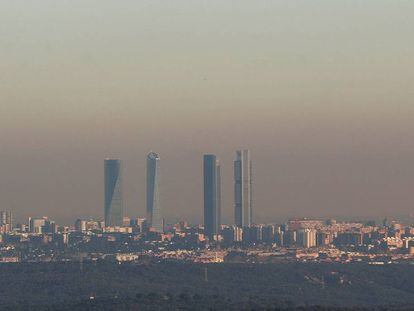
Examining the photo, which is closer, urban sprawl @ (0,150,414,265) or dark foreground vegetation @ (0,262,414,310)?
dark foreground vegetation @ (0,262,414,310)

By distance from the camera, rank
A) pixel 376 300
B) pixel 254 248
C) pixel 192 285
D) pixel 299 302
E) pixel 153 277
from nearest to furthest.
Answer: pixel 299 302 < pixel 376 300 < pixel 192 285 < pixel 153 277 < pixel 254 248

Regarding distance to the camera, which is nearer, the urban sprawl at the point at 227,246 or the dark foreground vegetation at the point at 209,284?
the dark foreground vegetation at the point at 209,284

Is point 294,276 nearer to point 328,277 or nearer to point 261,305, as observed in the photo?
point 328,277

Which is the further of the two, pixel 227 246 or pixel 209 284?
pixel 227 246

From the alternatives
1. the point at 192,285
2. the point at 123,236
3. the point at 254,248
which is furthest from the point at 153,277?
the point at 123,236

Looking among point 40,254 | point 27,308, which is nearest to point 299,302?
point 27,308

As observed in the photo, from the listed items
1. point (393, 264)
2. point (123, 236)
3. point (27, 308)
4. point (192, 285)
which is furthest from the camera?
point (123, 236)

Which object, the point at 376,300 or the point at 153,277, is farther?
the point at 153,277
